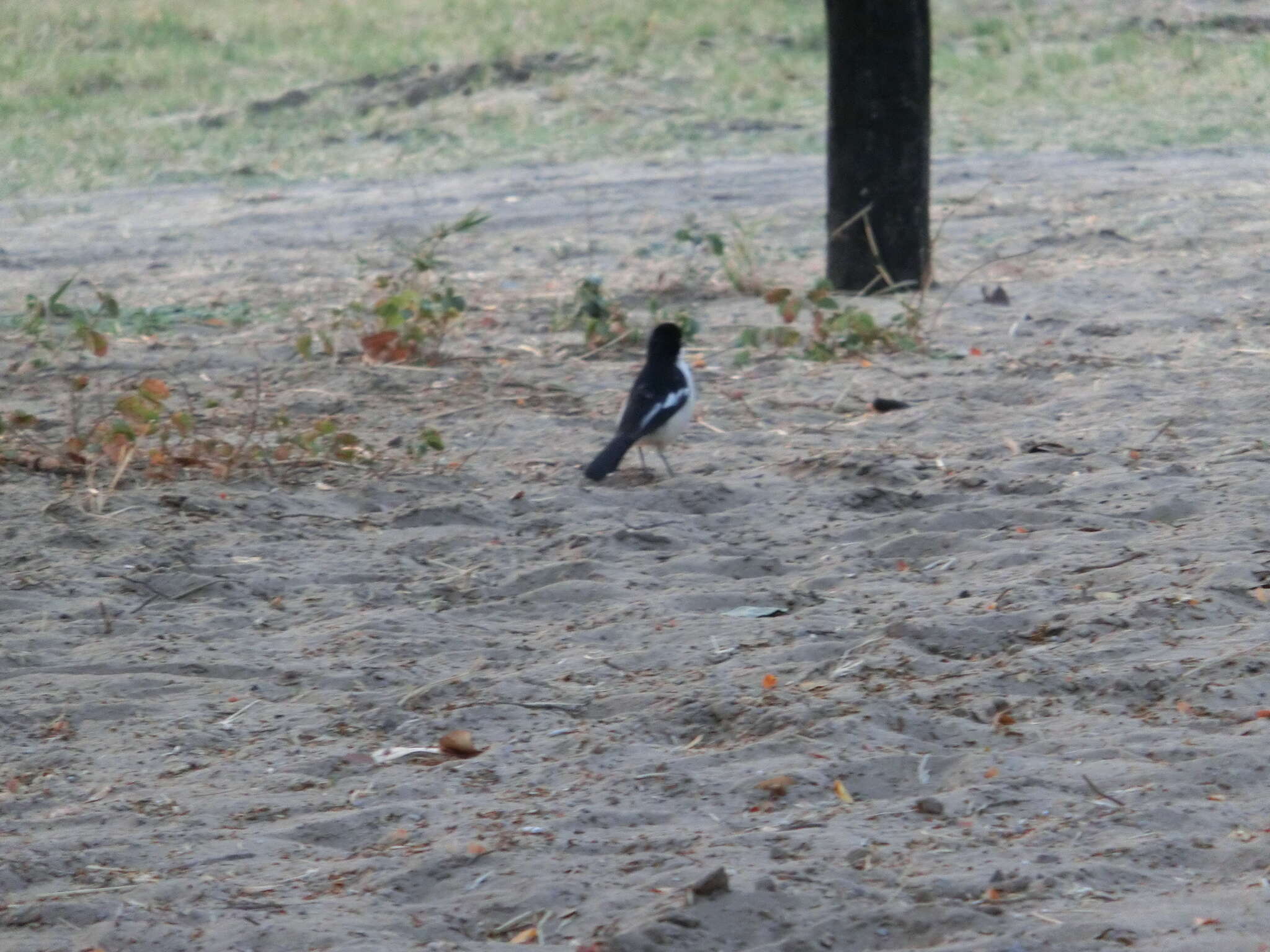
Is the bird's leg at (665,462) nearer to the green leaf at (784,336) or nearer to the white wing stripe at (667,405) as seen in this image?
the white wing stripe at (667,405)

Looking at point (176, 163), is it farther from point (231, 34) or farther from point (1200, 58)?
point (1200, 58)

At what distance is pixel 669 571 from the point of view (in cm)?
445

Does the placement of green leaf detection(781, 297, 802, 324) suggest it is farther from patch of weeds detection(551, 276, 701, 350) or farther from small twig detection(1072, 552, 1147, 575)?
small twig detection(1072, 552, 1147, 575)

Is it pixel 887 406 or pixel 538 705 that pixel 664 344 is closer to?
pixel 887 406

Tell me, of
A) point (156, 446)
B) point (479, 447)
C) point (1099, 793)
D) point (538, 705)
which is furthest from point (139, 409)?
point (1099, 793)

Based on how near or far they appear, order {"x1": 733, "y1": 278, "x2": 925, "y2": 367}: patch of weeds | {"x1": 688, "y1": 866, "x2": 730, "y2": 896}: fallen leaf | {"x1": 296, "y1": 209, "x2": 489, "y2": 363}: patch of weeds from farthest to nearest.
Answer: {"x1": 733, "y1": 278, "x2": 925, "y2": 367}: patch of weeds, {"x1": 296, "y1": 209, "x2": 489, "y2": 363}: patch of weeds, {"x1": 688, "y1": 866, "x2": 730, "y2": 896}: fallen leaf

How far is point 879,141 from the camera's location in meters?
7.56

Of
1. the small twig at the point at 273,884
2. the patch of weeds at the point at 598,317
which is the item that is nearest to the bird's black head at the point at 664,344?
the patch of weeds at the point at 598,317

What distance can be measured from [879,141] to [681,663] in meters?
4.35

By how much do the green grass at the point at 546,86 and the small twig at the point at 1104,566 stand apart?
7801 mm

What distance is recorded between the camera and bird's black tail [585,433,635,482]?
518 centimetres

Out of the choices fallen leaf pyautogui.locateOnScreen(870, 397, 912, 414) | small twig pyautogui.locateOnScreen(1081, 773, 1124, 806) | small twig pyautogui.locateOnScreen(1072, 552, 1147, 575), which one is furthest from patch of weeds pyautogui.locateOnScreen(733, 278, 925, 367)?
small twig pyautogui.locateOnScreen(1081, 773, 1124, 806)

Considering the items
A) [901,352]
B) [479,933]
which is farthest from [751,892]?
[901,352]

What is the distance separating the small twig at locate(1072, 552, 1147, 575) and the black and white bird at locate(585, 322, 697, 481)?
59.4 inches
